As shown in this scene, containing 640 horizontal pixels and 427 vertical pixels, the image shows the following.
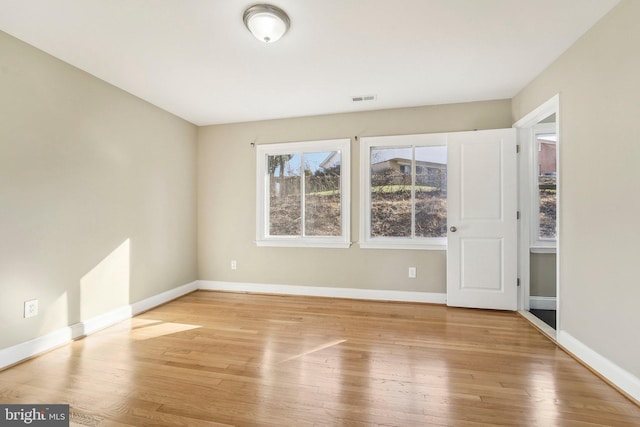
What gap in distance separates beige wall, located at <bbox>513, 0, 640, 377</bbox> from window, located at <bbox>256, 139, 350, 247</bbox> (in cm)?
221

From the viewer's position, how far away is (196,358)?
7.29 feet

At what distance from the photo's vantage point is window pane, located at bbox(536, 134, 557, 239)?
11.3 ft

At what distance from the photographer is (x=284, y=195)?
13.4ft

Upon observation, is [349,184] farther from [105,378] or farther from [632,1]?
[105,378]

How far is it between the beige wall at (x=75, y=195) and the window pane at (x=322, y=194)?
1.84m

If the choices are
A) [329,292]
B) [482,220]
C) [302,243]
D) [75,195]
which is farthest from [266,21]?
[329,292]

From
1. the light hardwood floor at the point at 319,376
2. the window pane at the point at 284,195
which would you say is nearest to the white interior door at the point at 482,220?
the light hardwood floor at the point at 319,376

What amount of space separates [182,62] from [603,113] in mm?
3328

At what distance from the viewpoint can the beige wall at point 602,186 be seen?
175cm

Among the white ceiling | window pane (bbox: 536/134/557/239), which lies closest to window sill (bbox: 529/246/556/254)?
window pane (bbox: 536/134/557/239)

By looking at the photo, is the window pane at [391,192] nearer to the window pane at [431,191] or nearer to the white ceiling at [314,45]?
the window pane at [431,191]

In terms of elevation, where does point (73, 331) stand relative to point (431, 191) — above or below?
below

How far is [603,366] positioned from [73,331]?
167 inches

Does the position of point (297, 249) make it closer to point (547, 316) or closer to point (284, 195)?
point (284, 195)
